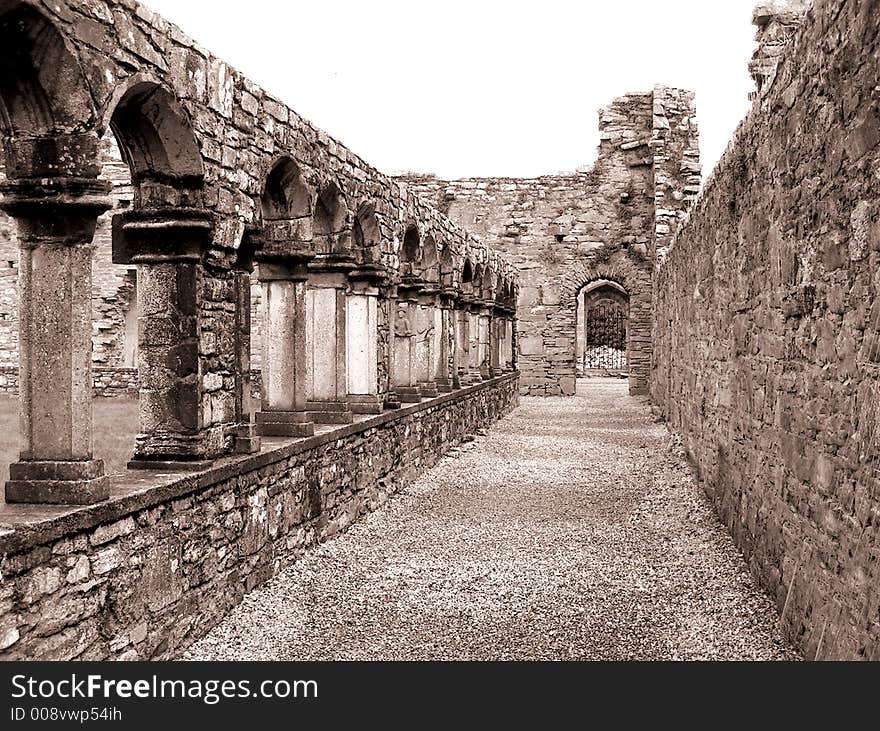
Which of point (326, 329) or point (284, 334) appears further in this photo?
point (326, 329)

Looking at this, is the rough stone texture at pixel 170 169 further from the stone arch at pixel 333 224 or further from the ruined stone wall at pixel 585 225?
the ruined stone wall at pixel 585 225

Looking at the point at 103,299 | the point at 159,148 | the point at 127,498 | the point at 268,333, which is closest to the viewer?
the point at 127,498

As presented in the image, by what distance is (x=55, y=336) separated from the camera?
4.19 meters

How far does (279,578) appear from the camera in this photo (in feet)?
20.2

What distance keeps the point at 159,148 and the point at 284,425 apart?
2.48 m

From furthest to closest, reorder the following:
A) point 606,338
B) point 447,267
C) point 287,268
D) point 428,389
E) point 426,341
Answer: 1. point 606,338
2. point 447,267
3. point 426,341
4. point 428,389
5. point 287,268

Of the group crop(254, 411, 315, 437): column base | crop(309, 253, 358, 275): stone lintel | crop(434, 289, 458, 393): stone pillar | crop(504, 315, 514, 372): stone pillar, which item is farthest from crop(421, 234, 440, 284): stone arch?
crop(504, 315, 514, 372): stone pillar

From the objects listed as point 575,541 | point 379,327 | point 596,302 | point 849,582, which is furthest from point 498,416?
point 596,302

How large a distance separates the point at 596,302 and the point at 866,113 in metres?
32.3

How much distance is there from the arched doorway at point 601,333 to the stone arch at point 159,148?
29602 mm

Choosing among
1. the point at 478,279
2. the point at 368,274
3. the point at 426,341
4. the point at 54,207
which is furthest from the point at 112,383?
the point at 54,207

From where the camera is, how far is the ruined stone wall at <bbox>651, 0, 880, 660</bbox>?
364 cm

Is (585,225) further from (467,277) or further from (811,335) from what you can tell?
(811,335)

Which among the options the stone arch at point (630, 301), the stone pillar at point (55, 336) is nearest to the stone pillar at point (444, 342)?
the stone pillar at point (55, 336)
